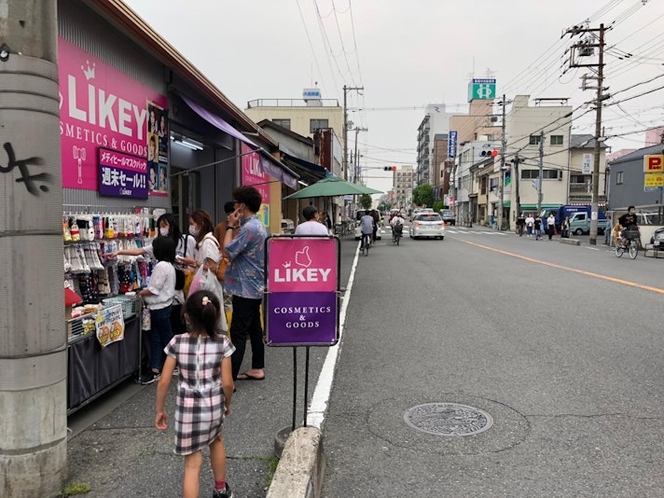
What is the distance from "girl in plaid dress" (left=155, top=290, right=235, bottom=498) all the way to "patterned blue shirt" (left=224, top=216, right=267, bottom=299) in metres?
2.06

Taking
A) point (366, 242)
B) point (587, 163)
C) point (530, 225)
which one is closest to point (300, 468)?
point (366, 242)

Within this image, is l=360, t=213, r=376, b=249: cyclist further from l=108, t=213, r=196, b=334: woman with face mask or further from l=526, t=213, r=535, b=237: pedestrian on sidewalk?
l=526, t=213, r=535, b=237: pedestrian on sidewalk

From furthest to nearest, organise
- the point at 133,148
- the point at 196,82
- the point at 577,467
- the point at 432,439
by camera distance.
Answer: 1. the point at 196,82
2. the point at 133,148
3. the point at 432,439
4. the point at 577,467

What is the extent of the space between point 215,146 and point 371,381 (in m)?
6.16

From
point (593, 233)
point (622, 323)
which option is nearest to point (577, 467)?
point (622, 323)

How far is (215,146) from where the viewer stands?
32.8 feet

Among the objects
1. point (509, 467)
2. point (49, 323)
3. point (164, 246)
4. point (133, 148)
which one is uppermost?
point (133, 148)

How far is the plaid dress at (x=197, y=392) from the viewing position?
287cm

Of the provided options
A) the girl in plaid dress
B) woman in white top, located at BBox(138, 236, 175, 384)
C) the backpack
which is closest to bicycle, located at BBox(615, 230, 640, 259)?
the backpack

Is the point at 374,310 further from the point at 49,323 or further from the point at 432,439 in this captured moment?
the point at 49,323

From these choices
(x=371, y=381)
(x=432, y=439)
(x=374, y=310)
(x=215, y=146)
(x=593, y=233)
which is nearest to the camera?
(x=432, y=439)

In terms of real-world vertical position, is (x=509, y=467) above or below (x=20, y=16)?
below

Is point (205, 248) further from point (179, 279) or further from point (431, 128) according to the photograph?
point (431, 128)

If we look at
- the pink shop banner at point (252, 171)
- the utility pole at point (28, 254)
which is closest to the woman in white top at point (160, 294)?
the utility pole at point (28, 254)
